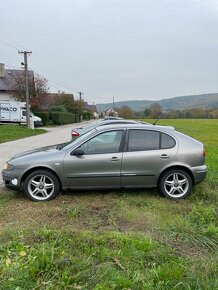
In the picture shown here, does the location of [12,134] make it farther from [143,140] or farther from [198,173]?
[198,173]

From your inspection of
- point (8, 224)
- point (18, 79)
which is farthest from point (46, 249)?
point (18, 79)

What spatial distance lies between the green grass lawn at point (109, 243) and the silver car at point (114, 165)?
0.92ft

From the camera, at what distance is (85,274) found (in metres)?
3.28

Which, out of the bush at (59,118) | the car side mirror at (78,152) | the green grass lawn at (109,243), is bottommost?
the green grass lawn at (109,243)

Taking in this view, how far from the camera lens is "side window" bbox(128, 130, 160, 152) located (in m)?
6.19

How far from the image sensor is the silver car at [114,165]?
596 cm

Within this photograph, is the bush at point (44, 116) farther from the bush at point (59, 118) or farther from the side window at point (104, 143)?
the side window at point (104, 143)

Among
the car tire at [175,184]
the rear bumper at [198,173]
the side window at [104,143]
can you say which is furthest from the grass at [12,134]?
the rear bumper at [198,173]

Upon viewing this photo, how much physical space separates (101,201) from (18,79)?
41383mm

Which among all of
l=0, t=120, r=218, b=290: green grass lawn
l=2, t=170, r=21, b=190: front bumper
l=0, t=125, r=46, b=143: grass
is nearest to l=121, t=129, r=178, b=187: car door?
l=0, t=120, r=218, b=290: green grass lawn

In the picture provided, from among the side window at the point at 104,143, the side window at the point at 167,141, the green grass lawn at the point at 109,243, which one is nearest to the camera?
the green grass lawn at the point at 109,243

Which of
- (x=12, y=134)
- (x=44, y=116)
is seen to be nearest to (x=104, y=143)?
(x=12, y=134)

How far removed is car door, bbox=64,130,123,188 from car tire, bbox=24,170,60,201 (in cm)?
26

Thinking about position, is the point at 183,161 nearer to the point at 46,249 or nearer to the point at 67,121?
the point at 46,249
